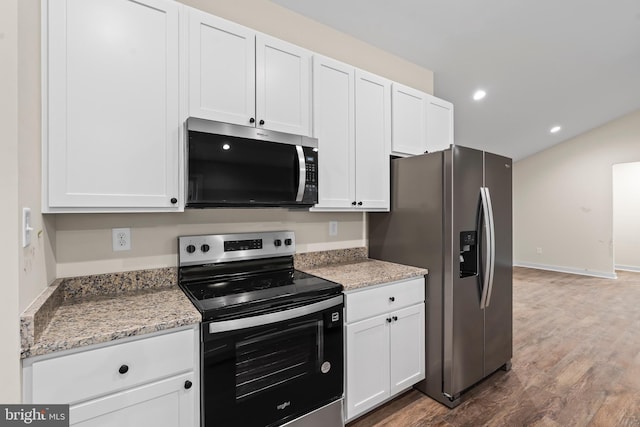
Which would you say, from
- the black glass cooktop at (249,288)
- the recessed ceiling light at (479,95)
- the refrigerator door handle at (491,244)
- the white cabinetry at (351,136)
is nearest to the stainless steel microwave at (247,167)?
the white cabinetry at (351,136)

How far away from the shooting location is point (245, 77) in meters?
1.79

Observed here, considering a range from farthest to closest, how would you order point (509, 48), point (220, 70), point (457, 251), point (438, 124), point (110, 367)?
point (509, 48), point (438, 124), point (457, 251), point (220, 70), point (110, 367)

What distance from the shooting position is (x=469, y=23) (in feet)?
8.79

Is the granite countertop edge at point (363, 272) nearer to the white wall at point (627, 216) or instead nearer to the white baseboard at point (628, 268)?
the white wall at point (627, 216)

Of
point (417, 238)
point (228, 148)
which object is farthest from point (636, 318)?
point (228, 148)

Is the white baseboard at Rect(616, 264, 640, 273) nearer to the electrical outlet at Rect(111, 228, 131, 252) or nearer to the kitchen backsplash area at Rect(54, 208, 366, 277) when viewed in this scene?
the kitchen backsplash area at Rect(54, 208, 366, 277)

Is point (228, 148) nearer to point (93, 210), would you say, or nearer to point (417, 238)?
point (93, 210)

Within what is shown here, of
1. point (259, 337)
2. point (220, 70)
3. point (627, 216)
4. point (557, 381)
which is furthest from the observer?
point (627, 216)

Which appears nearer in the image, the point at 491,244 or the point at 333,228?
the point at 491,244

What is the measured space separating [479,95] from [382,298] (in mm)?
3201

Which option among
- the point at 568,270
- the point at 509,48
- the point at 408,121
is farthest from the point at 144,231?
the point at 568,270

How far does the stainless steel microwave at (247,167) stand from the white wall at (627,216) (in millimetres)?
7754

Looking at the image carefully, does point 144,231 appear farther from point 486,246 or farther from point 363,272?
point 486,246

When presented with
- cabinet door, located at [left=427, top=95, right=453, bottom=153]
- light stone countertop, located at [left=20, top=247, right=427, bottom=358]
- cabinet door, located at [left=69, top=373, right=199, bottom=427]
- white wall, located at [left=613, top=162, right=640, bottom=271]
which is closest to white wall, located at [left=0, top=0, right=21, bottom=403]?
light stone countertop, located at [left=20, top=247, right=427, bottom=358]
